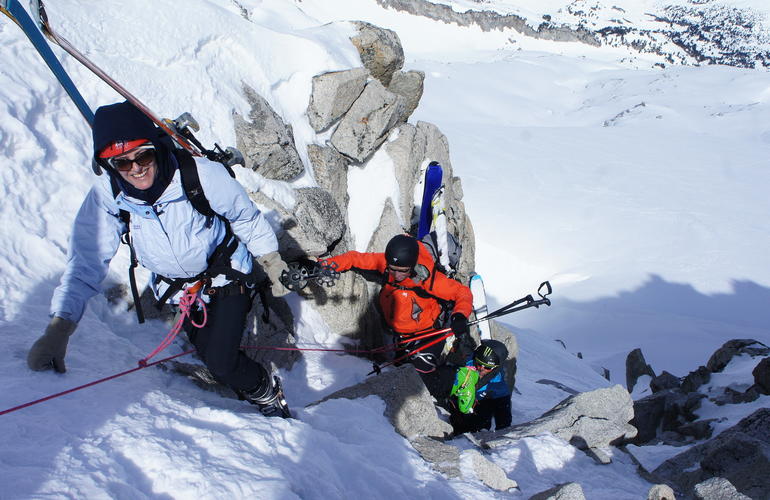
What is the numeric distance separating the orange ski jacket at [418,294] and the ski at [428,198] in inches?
131

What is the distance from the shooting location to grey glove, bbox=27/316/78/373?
103 inches

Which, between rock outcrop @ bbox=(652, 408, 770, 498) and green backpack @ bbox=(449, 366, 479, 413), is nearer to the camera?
rock outcrop @ bbox=(652, 408, 770, 498)

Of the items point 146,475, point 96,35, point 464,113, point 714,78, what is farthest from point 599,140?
point 146,475

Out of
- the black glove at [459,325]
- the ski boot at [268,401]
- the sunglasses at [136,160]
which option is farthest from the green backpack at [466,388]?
the sunglasses at [136,160]

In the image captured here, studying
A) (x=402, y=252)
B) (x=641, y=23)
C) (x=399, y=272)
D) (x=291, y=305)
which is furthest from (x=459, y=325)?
(x=641, y=23)

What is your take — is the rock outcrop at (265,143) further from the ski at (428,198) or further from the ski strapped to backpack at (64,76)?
the ski at (428,198)

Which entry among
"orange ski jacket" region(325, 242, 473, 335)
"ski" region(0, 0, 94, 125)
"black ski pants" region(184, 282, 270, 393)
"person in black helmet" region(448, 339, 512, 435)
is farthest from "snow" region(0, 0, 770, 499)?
"person in black helmet" region(448, 339, 512, 435)

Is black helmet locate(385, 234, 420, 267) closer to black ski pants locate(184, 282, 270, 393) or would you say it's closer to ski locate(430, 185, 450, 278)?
black ski pants locate(184, 282, 270, 393)

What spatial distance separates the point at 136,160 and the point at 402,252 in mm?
3174

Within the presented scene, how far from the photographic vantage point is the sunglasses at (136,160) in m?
2.50

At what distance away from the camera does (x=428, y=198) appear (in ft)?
30.3

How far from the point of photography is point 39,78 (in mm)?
4625

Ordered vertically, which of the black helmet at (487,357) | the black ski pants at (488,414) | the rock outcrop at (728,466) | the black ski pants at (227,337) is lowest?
the black ski pants at (488,414)

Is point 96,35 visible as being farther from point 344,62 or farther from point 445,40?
point 445,40
